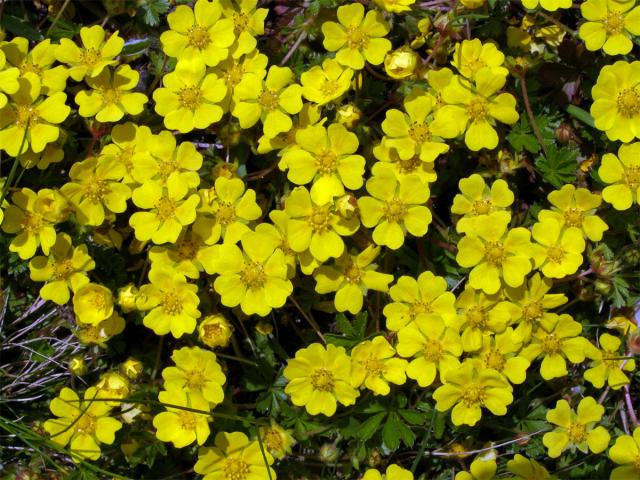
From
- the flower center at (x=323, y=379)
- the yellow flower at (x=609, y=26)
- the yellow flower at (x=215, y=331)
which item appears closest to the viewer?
the yellow flower at (x=215, y=331)

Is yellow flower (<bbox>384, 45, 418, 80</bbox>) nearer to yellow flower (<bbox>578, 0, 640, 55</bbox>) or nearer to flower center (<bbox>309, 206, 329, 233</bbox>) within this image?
flower center (<bbox>309, 206, 329, 233</bbox>)

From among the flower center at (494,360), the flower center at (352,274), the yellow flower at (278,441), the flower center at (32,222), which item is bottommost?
the yellow flower at (278,441)

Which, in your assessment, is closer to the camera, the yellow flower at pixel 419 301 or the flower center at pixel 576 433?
the yellow flower at pixel 419 301

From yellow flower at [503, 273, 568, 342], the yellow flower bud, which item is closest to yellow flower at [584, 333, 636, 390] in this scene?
yellow flower at [503, 273, 568, 342]

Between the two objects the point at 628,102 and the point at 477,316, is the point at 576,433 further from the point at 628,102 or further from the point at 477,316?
the point at 628,102

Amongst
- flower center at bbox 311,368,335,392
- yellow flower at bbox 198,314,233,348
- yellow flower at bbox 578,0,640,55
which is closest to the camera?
yellow flower at bbox 198,314,233,348

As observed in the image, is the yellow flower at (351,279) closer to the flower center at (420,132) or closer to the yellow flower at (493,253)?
A: the yellow flower at (493,253)

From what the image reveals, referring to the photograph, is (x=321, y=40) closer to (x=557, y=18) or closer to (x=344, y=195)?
(x=344, y=195)

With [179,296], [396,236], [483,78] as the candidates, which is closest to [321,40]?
[483,78]

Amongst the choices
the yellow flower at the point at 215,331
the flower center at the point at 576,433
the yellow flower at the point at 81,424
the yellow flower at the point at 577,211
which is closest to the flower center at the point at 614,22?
the yellow flower at the point at 577,211
